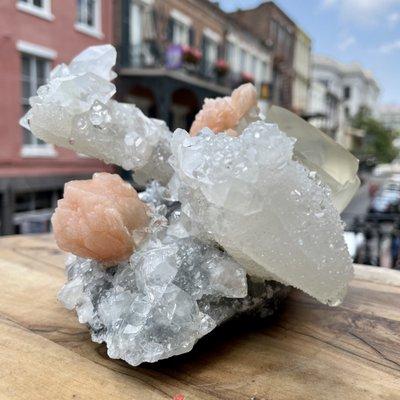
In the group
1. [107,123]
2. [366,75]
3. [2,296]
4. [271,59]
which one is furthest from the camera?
[366,75]

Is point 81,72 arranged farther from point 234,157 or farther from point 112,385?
point 112,385

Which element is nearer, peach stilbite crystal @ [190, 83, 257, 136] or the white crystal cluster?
the white crystal cluster

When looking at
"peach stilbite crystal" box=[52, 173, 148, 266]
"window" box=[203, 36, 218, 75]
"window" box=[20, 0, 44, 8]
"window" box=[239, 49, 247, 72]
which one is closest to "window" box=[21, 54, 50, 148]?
"window" box=[20, 0, 44, 8]

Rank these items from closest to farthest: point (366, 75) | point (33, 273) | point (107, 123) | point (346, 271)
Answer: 1. point (346, 271)
2. point (107, 123)
3. point (33, 273)
4. point (366, 75)

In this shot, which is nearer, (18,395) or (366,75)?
(18,395)

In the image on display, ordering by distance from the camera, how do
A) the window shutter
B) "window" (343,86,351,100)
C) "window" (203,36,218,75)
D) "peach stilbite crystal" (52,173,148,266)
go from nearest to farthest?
1. "peach stilbite crystal" (52,173,148,266)
2. the window shutter
3. "window" (203,36,218,75)
4. "window" (343,86,351,100)

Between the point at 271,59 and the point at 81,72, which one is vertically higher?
the point at 271,59

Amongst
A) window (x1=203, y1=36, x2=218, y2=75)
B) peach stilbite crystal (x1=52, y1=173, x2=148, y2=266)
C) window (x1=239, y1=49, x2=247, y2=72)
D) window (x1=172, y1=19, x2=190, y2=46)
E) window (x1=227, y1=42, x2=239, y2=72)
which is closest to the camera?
peach stilbite crystal (x1=52, y1=173, x2=148, y2=266)

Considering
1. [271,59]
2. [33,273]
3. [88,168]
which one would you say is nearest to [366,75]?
[271,59]

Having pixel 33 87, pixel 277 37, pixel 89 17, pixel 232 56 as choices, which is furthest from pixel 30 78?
pixel 277 37

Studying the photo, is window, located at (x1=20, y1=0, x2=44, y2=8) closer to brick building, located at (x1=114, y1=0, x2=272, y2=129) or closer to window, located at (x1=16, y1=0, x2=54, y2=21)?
window, located at (x1=16, y1=0, x2=54, y2=21)
